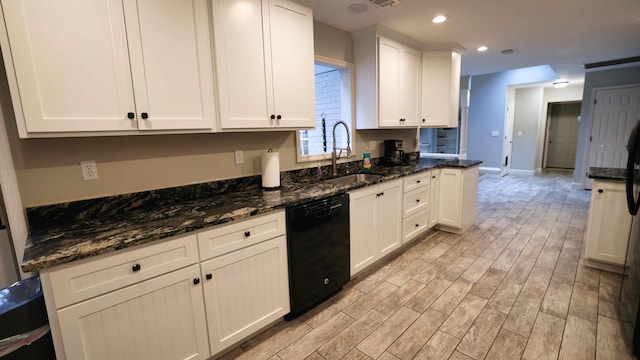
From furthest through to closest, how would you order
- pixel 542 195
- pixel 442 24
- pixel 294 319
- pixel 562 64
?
pixel 542 195, pixel 562 64, pixel 442 24, pixel 294 319

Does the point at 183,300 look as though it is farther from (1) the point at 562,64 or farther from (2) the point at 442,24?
(1) the point at 562,64

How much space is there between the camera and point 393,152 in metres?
3.57

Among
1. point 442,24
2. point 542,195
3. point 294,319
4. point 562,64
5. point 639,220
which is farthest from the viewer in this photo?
point 542,195

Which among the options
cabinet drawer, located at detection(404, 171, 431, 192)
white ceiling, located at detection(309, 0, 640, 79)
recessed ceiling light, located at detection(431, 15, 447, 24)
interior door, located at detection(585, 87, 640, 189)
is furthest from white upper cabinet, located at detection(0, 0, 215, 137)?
interior door, located at detection(585, 87, 640, 189)

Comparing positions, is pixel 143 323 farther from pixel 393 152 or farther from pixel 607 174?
pixel 607 174

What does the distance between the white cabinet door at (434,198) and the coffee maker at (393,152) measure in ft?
1.40

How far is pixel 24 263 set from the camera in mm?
1077

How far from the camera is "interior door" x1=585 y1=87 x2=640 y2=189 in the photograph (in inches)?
210

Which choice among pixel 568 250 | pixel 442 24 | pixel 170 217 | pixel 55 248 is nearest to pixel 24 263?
pixel 55 248

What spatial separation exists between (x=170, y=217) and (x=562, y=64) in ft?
21.8

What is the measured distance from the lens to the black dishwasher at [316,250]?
196 cm

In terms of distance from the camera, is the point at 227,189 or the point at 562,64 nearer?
the point at 227,189

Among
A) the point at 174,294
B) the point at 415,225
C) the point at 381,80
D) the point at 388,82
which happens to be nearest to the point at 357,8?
the point at 381,80

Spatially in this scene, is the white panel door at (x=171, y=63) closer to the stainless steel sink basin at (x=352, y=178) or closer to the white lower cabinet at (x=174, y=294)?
the white lower cabinet at (x=174, y=294)
